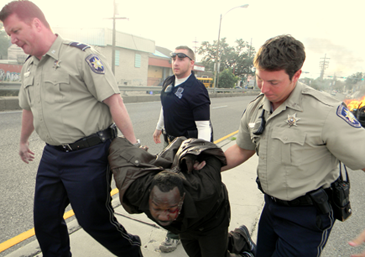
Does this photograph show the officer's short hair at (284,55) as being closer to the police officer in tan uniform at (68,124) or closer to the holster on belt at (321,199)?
the holster on belt at (321,199)

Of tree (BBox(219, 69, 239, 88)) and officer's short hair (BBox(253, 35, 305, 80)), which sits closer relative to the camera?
officer's short hair (BBox(253, 35, 305, 80))

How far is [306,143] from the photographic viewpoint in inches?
57.8

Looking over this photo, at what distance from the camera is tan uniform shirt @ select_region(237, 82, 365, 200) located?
1393 mm

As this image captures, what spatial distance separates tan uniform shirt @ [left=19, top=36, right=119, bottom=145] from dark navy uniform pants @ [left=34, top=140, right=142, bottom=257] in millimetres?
156

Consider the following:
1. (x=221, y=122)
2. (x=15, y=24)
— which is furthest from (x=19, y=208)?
(x=221, y=122)

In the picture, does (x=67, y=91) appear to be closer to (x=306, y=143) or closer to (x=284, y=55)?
(x=284, y=55)

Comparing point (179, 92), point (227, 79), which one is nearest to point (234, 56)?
point (227, 79)

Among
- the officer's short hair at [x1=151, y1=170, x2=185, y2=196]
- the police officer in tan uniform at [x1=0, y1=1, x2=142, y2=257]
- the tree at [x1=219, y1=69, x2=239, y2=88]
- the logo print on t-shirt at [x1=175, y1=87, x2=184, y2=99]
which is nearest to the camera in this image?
the officer's short hair at [x1=151, y1=170, x2=185, y2=196]

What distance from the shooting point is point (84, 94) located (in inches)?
75.9

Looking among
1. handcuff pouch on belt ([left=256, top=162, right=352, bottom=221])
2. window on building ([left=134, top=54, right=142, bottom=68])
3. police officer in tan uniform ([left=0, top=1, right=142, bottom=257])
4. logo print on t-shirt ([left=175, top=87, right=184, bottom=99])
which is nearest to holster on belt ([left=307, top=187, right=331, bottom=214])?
handcuff pouch on belt ([left=256, top=162, right=352, bottom=221])

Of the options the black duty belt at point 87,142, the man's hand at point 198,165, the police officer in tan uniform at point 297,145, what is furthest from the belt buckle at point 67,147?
the police officer in tan uniform at point 297,145

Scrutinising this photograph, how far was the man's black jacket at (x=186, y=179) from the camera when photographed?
1435 mm

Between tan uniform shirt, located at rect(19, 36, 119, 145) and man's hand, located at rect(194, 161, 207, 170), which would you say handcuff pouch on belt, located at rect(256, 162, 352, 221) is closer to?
man's hand, located at rect(194, 161, 207, 170)

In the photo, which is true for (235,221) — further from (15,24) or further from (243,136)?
(15,24)
